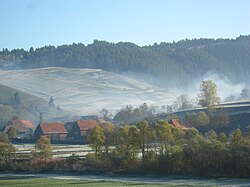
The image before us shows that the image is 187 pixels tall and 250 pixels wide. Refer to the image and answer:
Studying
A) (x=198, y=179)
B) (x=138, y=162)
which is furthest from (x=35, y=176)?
(x=198, y=179)

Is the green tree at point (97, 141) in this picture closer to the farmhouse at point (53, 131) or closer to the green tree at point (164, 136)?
the green tree at point (164, 136)

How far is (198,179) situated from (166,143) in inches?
332

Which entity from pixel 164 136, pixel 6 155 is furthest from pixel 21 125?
pixel 164 136

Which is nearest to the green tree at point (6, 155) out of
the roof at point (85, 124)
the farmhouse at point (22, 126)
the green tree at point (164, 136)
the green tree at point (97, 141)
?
the green tree at point (97, 141)

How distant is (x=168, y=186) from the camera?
39.6 metres

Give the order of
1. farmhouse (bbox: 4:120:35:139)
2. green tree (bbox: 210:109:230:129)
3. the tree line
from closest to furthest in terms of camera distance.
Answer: the tree line → green tree (bbox: 210:109:230:129) → farmhouse (bbox: 4:120:35:139)

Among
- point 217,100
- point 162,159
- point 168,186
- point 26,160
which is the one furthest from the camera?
point 217,100

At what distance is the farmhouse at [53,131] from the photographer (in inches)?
4488

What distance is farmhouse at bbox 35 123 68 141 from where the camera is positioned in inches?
4488

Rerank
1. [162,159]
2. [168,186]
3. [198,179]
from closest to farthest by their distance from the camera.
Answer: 1. [168,186]
2. [198,179]
3. [162,159]

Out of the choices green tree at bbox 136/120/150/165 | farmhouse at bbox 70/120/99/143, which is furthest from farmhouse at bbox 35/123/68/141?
green tree at bbox 136/120/150/165

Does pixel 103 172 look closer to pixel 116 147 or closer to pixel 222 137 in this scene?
pixel 116 147

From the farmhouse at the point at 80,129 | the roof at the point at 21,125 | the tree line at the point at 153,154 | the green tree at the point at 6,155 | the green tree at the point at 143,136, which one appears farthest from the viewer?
the roof at the point at 21,125

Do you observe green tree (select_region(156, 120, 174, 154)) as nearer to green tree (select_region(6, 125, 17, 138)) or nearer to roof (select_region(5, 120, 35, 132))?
green tree (select_region(6, 125, 17, 138))
